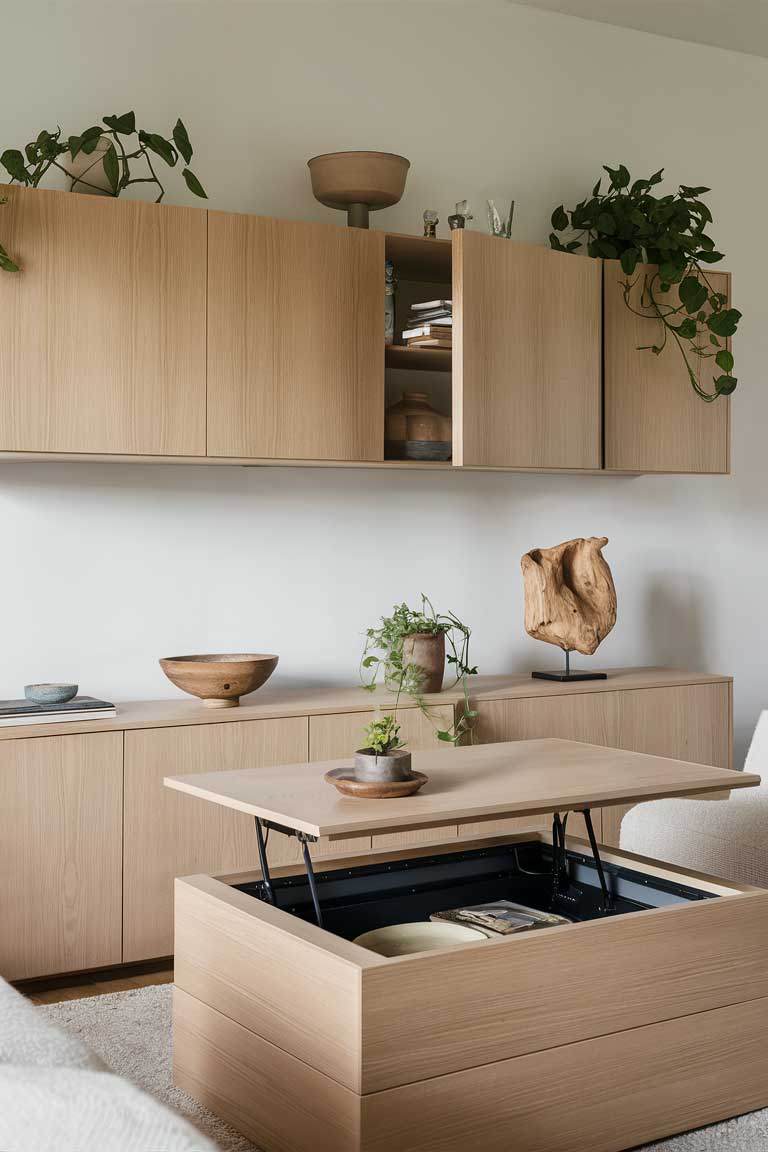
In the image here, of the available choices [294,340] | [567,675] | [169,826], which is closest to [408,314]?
[294,340]

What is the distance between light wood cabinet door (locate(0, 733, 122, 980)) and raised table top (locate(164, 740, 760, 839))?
30.5 inches

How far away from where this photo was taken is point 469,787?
7.04 feet

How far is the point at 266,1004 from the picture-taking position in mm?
1949

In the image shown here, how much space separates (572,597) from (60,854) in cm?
177

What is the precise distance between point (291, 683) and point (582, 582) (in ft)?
3.22

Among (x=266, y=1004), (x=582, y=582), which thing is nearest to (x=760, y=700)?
(x=582, y=582)

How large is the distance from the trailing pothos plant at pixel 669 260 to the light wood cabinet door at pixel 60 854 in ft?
7.03

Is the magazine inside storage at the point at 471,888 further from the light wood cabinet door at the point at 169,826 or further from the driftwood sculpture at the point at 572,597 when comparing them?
the driftwood sculpture at the point at 572,597

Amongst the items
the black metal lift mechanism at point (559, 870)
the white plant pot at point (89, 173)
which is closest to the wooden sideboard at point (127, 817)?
the black metal lift mechanism at point (559, 870)

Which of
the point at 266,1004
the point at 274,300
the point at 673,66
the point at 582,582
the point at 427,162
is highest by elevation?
the point at 673,66

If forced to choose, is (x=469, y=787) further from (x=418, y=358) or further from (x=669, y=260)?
(x=669, y=260)

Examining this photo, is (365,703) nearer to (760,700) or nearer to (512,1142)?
(512,1142)

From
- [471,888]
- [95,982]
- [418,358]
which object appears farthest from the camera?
[418,358]

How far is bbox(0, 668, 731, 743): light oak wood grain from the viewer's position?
9.86 feet
